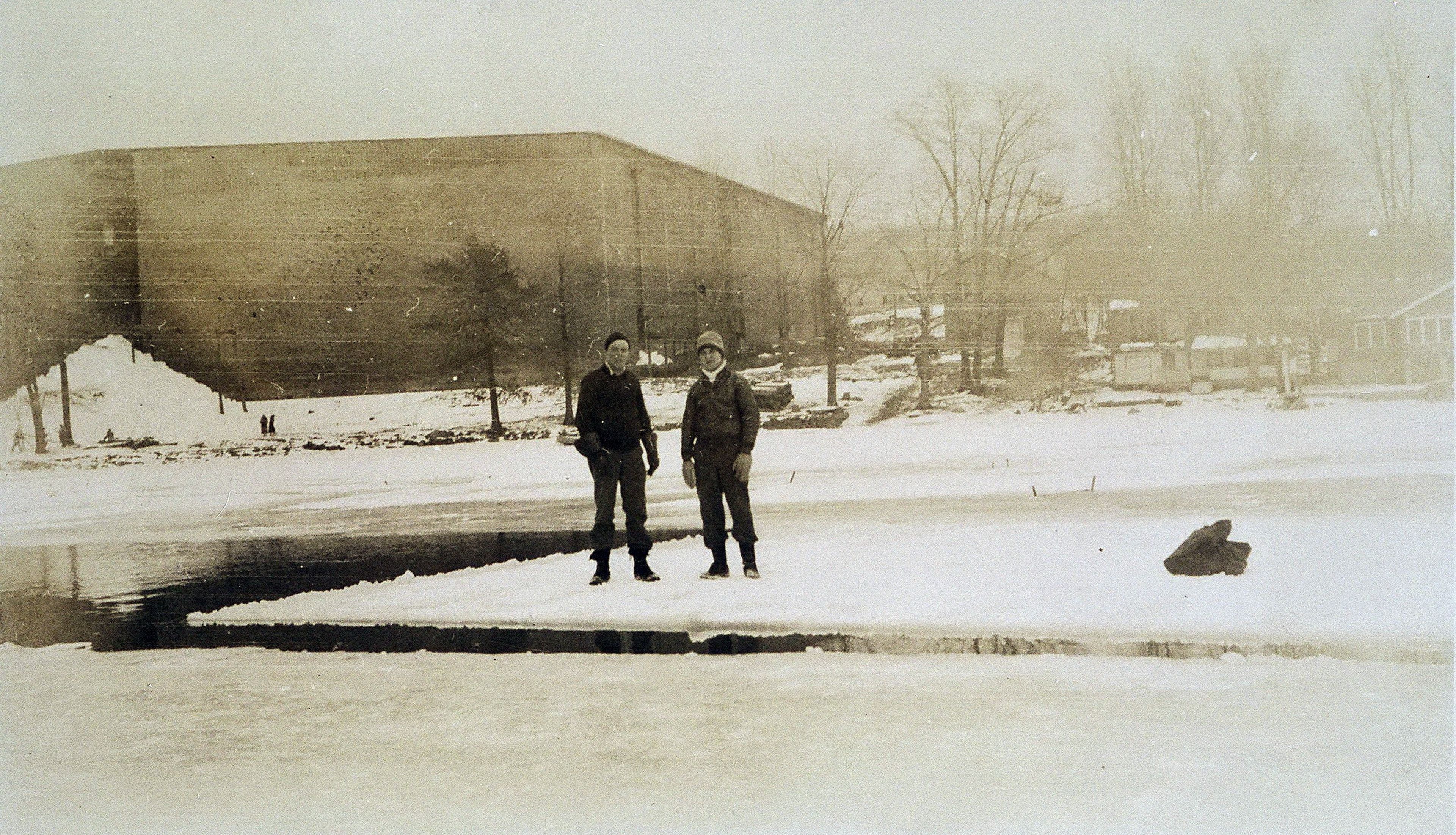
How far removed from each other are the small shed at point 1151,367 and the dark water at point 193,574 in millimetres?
5155

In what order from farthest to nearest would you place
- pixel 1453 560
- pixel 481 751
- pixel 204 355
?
pixel 204 355 < pixel 1453 560 < pixel 481 751

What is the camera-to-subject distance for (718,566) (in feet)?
22.5

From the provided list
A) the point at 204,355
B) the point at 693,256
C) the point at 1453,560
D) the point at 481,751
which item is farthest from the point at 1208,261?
the point at 204,355

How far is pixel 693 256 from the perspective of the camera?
403 inches

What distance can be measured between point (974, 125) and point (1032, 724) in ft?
20.8

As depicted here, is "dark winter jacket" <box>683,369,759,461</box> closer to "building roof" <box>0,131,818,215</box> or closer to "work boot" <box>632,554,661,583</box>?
"work boot" <box>632,554,661,583</box>

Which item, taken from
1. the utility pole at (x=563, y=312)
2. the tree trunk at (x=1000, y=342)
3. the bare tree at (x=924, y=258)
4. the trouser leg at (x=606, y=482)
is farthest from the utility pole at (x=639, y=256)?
the tree trunk at (x=1000, y=342)

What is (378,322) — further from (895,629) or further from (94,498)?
(895,629)

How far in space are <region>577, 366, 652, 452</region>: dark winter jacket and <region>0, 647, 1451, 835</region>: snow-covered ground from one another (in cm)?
207

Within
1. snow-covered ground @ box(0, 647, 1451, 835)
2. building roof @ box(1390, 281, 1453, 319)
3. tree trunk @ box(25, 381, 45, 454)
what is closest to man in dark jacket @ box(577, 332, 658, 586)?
snow-covered ground @ box(0, 647, 1451, 835)

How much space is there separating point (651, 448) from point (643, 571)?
0.93 meters

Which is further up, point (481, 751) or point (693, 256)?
point (693, 256)

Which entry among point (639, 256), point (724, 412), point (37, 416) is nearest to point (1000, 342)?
point (639, 256)

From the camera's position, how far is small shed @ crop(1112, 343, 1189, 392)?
10.4 meters
